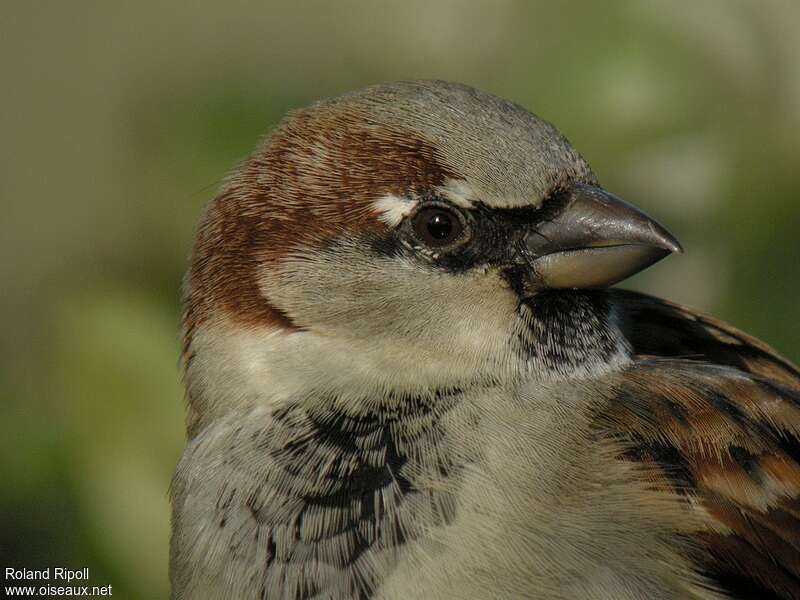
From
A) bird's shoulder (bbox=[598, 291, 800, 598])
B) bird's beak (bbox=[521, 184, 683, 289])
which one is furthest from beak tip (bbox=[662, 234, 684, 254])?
bird's shoulder (bbox=[598, 291, 800, 598])

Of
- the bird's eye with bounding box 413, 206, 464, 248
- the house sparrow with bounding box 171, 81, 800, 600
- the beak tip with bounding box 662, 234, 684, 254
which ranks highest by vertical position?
the beak tip with bounding box 662, 234, 684, 254

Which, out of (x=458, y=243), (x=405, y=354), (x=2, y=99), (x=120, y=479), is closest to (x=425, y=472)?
(x=405, y=354)

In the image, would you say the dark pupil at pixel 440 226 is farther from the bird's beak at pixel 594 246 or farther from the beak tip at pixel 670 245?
the beak tip at pixel 670 245

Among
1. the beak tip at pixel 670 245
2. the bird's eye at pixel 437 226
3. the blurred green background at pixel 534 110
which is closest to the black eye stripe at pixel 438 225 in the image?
the bird's eye at pixel 437 226

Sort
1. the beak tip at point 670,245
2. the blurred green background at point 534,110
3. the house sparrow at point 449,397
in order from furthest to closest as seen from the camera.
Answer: the blurred green background at point 534,110, the beak tip at point 670,245, the house sparrow at point 449,397

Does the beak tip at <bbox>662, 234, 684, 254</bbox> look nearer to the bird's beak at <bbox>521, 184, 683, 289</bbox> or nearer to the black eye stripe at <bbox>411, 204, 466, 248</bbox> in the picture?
the bird's beak at <bbox>521, 184, 683, 289</bbox>

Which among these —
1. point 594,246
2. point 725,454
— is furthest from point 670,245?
point 725,454

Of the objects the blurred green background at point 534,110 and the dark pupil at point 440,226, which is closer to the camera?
the dark pupil at point 440,226

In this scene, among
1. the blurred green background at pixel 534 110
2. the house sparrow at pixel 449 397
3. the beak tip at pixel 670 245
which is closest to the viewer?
the house sparrow at pixel 449 397
